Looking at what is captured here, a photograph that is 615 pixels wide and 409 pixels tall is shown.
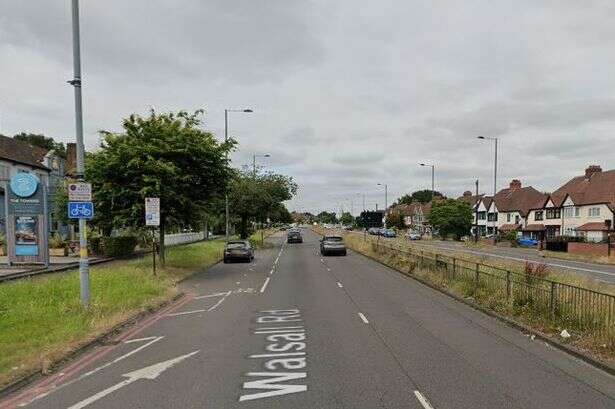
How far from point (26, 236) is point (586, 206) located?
63967mm

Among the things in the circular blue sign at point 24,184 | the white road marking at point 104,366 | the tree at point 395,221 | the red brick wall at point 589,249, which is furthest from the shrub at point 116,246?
the tree at point 395,221

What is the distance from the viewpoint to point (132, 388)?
7.45m

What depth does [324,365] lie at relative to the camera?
28.0 ft

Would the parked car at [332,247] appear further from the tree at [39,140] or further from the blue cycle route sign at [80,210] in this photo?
the tree at [39,140]

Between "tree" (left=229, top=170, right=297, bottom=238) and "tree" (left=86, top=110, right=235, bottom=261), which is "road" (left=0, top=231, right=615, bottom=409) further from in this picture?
"tree" (left=229, top=170, right=297, bottom=238)

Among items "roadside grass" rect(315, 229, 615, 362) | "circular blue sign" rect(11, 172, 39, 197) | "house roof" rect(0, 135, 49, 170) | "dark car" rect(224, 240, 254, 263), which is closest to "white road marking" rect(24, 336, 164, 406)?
"roadside grass" rect(315, 229, 615, 362)

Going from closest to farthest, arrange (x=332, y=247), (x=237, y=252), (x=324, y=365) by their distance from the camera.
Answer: (x=324, y=365), (x=237, y=252), (x=332, y=247)

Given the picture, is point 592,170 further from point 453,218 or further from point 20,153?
point 20,153

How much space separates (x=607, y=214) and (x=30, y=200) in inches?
2417

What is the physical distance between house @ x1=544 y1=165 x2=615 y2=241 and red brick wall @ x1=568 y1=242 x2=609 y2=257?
1480 centimetres

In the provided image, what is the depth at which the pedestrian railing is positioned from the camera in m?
10.2

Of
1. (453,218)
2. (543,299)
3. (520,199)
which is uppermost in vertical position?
(520,199)

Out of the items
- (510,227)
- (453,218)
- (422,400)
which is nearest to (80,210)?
(422,400)

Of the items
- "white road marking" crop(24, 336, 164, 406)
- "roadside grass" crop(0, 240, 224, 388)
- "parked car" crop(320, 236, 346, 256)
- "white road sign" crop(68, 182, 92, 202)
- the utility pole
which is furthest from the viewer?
"parked car" crop(320, 236, 346, 256)
